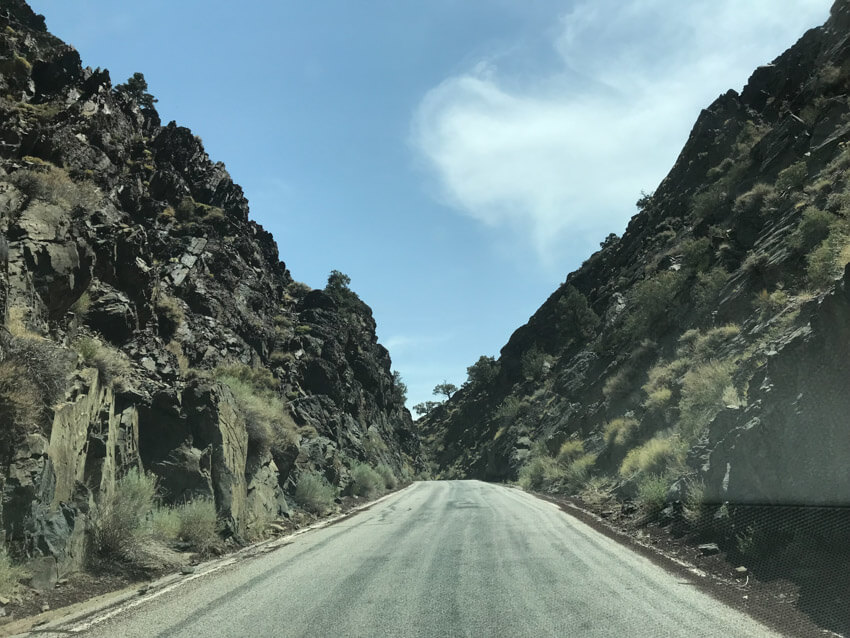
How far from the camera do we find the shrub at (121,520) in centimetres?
947

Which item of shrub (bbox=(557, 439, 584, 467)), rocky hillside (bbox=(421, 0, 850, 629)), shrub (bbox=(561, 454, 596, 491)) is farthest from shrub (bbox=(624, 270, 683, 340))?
shrub (bbox=(561, 454, 596, 491))

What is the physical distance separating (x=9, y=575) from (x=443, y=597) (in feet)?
18.4

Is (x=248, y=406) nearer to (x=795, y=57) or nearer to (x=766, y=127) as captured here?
(x=766, y=127)

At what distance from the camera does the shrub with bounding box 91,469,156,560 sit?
9.47 metres

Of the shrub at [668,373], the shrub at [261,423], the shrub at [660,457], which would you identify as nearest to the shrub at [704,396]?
the shrub at [660,457]

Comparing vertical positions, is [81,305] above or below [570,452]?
above

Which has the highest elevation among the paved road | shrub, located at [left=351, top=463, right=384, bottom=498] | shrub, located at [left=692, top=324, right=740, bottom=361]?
shrub, located at [left=692, top=324, right=740, bottom=361]

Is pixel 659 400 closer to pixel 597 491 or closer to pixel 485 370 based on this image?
pixel 597 491

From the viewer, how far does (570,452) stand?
32219 mm

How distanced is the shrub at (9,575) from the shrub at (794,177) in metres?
29.1

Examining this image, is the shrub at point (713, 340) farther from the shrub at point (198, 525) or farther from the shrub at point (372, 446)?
the shrub at point (372, 446)

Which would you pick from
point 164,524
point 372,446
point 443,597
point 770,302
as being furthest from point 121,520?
point 372,446

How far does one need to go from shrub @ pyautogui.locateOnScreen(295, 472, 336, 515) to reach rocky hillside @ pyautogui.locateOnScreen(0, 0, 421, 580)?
1.62 feet

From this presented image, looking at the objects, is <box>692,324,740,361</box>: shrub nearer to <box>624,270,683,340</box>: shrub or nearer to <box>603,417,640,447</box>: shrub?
<box>603,417,640,447</box>: shrub
